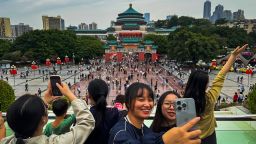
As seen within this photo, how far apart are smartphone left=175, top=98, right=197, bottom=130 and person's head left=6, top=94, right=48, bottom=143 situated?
2.73 ft

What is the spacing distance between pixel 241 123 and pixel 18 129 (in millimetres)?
3720

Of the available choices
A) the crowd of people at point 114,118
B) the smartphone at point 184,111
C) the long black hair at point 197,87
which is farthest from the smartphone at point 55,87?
the smartphone at point 184,111

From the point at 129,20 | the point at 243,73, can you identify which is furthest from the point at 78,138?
the point at 129,20

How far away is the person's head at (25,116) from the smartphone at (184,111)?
83cm

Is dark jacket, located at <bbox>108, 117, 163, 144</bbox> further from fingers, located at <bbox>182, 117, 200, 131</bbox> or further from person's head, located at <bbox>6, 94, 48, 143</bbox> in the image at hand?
person's head, located at <bbox>6, 94, 48, 143</bbox>

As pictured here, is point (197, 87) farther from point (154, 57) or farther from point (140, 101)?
point (154, 57)

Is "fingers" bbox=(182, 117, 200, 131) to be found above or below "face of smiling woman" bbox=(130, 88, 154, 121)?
above

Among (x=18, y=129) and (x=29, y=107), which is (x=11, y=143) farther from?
(x=29, y=107)

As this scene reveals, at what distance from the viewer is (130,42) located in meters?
67.5

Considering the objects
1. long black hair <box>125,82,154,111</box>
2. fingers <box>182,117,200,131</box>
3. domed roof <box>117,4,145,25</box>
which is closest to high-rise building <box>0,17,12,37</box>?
domed roof <box>117,4,145,25</box>

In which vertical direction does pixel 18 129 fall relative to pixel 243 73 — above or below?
above

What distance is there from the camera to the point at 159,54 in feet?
211

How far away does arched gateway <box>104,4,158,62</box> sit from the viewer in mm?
61906

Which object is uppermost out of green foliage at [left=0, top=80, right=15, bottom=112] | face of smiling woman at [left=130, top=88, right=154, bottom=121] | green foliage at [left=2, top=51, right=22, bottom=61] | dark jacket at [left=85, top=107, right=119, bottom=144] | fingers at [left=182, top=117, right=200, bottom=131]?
fingers at [left=182, top=117, right=200, bottom=131]
